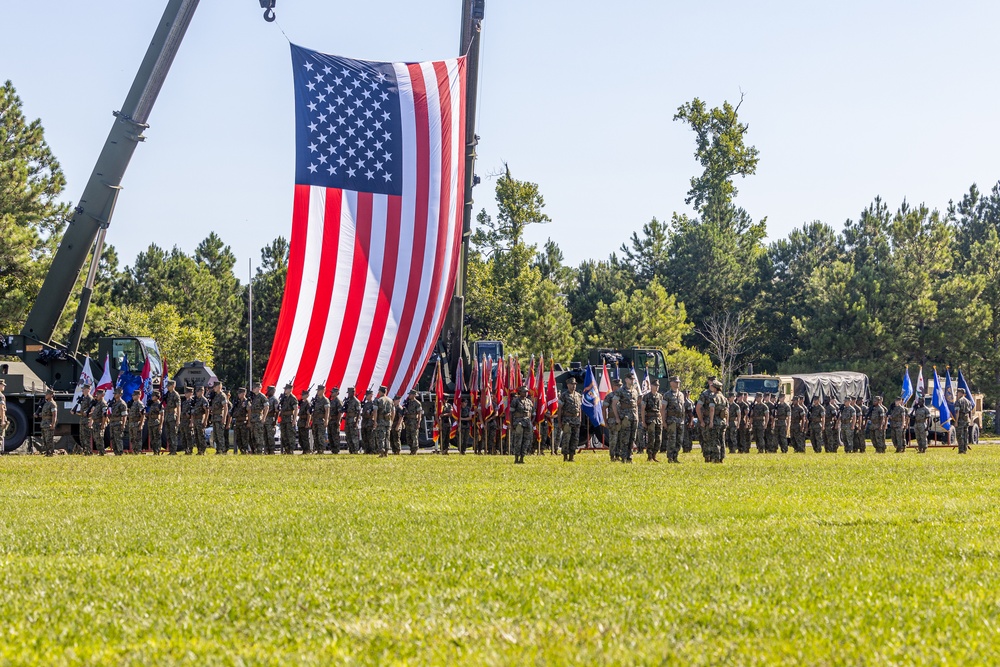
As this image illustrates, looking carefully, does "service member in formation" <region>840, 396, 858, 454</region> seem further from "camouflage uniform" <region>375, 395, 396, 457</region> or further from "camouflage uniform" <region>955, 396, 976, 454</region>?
"camouflage uniform" <region>375, 395, 396, 457</region>

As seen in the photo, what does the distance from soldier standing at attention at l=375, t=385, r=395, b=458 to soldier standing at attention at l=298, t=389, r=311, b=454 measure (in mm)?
1656

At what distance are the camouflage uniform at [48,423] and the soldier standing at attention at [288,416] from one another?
4282 millimetres

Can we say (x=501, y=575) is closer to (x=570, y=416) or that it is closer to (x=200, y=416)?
(x=570, y=416)

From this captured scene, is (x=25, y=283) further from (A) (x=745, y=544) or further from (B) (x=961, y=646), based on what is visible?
(B) (x=961, y=646)

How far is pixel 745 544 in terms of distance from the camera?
828 centimetres

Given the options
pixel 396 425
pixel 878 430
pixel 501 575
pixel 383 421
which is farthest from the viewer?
pixel 878 430

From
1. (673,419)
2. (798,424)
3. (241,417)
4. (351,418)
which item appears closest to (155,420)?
(241,417)

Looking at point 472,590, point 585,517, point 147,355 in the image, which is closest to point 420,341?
point 147,355

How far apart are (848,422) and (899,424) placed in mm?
1229

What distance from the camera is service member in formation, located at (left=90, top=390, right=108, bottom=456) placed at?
23406 millimetres

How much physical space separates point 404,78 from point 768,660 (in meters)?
21.2

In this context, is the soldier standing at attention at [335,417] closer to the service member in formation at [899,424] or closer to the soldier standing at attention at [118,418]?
the soldier standing at attention at [118,418]

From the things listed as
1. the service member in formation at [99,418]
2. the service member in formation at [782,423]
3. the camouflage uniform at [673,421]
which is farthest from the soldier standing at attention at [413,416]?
the service member in formation at [782,423]

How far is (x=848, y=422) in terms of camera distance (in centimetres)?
2872
